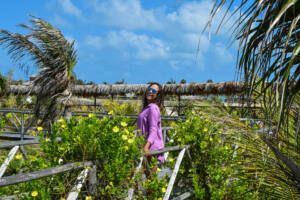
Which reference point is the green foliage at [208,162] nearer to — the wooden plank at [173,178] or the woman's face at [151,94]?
the wooden plank at [173,178]

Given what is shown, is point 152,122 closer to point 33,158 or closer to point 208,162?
point 208,162

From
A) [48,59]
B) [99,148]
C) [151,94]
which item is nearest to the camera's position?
[99,148]

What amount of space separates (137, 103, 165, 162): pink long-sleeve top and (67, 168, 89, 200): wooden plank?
1.22 meters

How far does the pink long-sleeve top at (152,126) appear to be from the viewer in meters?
2.88

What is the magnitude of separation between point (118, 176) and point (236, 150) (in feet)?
6.23

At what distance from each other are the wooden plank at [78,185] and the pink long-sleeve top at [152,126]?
122cm

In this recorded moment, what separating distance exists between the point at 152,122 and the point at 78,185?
1399 millimetres

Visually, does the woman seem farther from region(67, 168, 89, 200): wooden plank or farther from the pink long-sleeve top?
region(67, 168, 89, 200): wooden plank

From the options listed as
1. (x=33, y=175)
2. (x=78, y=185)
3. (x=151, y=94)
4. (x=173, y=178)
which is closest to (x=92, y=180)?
(x=78, y=185)

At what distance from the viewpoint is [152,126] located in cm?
291

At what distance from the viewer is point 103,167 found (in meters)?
1.79

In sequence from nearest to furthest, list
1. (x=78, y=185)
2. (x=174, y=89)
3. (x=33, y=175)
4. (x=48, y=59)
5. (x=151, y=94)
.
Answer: (x=33, y=175)
(x=78, y=185)
(x=151, y=94)
(x=48, y=59)
(x=174, y=89)

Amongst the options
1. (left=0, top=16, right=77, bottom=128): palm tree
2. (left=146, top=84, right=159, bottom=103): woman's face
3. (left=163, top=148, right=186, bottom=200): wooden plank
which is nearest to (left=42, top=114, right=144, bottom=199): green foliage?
(left=163, top=148, right=186, bottom=200): wooden plank

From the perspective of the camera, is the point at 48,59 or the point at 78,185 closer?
the point at 78,185
